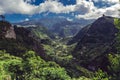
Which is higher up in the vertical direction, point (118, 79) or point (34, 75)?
point (118, 79)

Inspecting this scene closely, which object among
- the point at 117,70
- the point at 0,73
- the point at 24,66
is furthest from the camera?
the point at 24,66

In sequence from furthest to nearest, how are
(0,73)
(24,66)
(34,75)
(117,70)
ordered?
(24,66), (34,75), (0,73), (117,70)

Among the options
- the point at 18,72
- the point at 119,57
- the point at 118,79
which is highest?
the point at 119,57

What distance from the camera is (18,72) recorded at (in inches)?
4309

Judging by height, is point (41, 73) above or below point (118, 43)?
below

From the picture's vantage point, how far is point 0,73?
93.5m

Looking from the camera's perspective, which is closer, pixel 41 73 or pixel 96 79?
pixel 96 79

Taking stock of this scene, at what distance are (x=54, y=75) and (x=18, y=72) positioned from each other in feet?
66.7

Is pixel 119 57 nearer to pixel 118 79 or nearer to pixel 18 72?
pixel 118 79

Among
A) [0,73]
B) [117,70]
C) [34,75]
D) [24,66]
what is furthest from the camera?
[24,66]

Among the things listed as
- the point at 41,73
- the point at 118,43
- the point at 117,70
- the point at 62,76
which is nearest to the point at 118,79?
the point at 117,70

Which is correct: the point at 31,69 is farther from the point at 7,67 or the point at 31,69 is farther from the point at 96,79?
the point at 96,79

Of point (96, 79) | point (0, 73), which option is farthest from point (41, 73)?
point (96, 79)

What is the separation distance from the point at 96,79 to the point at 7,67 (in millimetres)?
67261
